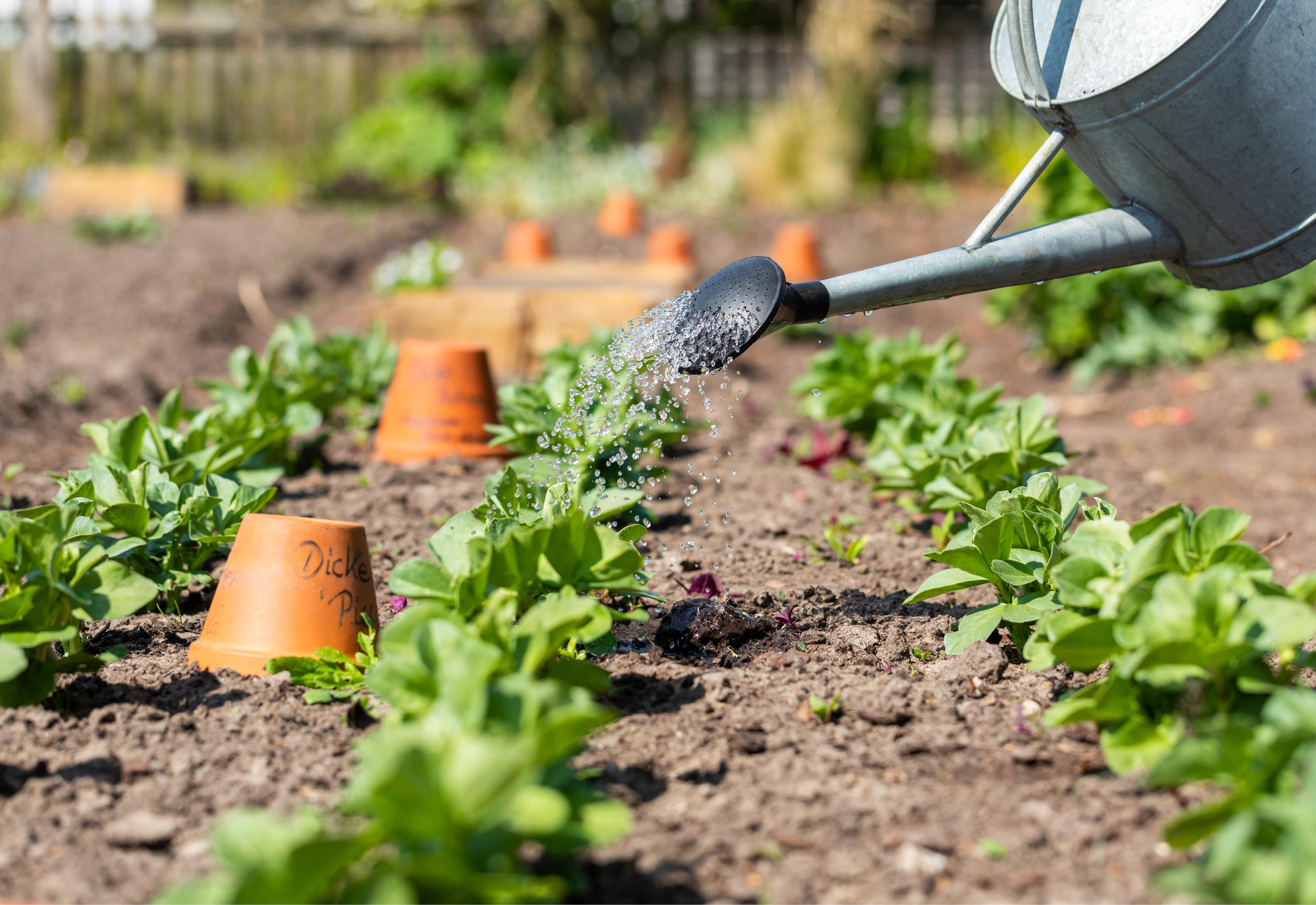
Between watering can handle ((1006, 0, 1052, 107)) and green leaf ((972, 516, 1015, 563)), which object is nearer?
green leaf ((972, 516, 1015, 563))

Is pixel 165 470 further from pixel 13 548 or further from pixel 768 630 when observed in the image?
pixel 768 630

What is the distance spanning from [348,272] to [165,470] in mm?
5949

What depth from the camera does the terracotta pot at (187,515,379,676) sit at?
197cm

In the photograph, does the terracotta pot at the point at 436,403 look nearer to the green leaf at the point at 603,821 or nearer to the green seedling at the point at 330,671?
the green seedling at the point at 330,671

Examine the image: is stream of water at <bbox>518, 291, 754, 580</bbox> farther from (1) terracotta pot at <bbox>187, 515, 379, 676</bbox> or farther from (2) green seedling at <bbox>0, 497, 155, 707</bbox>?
(2) green seedling at <bbox>0, 497, 155, 707</bbox>

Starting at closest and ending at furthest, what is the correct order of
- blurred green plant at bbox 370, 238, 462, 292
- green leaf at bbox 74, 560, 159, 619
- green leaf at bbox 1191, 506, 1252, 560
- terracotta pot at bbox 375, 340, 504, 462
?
green leaf at bbox 1191, 506, 1252, 560
green leaf at bbox 74, 560, 159, 619
terracotta pot at bbox 375, 340, 504, 462
blurred green plant at bbox 370, 238, 462, 292

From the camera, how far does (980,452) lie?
2545 mm

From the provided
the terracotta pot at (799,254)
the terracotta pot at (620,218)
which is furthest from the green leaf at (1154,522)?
the terracotta pot at (620,218)

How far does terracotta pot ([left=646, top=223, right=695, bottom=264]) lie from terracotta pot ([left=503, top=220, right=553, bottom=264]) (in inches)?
32.4

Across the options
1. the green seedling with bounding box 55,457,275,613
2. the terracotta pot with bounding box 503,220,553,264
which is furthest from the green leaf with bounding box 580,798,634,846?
the terracotta pot with bounding box 503,220,553,264

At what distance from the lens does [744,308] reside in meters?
1.72

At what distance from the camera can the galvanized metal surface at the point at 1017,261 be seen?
184cm

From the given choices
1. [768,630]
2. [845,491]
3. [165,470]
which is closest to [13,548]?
[165,470]

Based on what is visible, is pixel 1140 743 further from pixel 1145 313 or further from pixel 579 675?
pixel 1145 313
